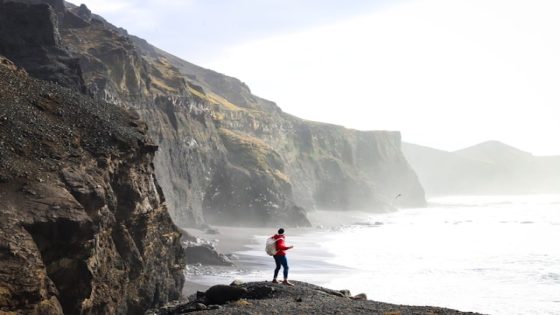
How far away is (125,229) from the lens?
19000 millimetres

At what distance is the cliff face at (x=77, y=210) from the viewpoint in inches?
525

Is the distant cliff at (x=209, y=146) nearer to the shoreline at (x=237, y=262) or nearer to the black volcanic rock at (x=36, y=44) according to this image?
the black volcanic rock at (x=36, y=44)

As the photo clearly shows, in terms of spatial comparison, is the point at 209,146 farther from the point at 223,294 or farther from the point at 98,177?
the point at 223,294

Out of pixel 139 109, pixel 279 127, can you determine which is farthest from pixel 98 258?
pixel 279 127

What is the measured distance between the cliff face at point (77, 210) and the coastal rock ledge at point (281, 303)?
105 inches

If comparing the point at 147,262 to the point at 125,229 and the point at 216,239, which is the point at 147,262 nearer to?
the point at 125,229

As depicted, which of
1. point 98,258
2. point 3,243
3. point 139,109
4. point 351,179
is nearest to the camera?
point 3,243

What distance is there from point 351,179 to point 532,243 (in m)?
77.0

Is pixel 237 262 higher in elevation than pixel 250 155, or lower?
lower

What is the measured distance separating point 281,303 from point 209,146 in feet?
191

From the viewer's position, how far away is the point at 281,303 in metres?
15.9

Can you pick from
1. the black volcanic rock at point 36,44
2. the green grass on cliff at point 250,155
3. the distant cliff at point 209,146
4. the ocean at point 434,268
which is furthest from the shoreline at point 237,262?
the green grass on cliff at point 250,155

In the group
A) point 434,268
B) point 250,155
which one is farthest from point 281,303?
point 250,155

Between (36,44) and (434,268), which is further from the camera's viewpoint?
(434,268)
